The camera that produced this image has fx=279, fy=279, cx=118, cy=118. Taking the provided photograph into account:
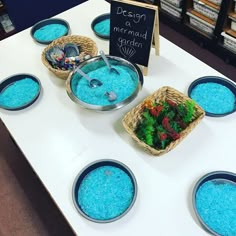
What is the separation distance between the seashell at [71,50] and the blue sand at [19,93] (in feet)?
0.67

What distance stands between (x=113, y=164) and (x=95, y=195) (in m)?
0.12

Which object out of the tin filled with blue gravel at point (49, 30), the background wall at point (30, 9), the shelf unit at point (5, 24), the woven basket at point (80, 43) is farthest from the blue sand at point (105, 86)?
the shelf unit at point (5, 24)

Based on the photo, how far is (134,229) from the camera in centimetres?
84

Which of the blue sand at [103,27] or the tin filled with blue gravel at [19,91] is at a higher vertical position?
the blue sand at [103,27]

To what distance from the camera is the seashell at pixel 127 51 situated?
3.99 ft

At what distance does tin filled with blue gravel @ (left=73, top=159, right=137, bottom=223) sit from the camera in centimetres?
87

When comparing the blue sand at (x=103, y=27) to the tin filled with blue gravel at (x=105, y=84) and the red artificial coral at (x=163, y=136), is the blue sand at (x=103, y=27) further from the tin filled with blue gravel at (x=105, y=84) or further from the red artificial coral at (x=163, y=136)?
the red artificial coral at (x=163, y=136)

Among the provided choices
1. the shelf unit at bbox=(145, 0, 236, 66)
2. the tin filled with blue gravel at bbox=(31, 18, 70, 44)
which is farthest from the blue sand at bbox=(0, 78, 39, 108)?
the shelf unit at bbox=(145, 0, 236, 66)

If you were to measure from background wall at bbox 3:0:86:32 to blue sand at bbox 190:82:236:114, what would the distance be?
1.49 metres

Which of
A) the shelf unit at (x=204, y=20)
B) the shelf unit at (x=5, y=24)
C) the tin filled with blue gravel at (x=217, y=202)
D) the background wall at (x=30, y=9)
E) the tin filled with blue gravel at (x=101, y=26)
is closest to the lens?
the tin filled with blue gravel at (x=217, y=202)

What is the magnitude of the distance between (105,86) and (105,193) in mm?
448

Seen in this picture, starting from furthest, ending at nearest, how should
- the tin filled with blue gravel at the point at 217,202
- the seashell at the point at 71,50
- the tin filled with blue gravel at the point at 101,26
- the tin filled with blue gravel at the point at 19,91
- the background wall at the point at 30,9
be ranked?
the background wall at the point at 30,9 < the tin filled with blue gravel at the point at 101,26 < the seashell at the point at 71,50 < the tin filled with blue gravel at the point at 19,91 < the tin filled with blue gravel at the point at 217,202

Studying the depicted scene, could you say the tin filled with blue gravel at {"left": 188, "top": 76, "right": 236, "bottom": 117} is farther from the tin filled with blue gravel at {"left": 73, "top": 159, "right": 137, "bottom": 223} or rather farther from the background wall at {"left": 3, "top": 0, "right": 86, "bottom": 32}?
the background wall at {"left": 3, "top": 0, "right": 86, "bottom": 32}

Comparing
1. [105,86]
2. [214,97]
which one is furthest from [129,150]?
[214,97]
